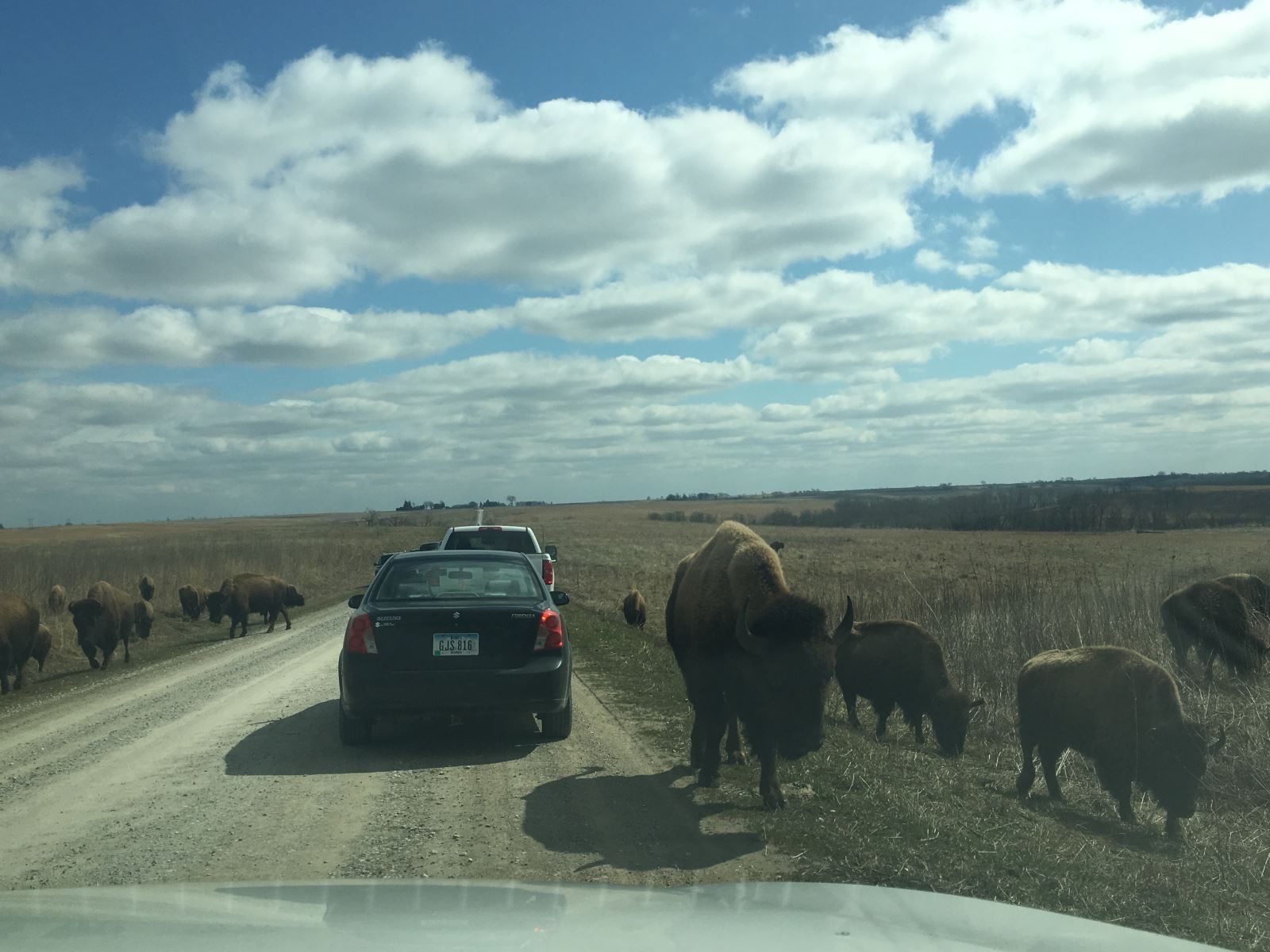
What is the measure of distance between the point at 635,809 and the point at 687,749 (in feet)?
6.68

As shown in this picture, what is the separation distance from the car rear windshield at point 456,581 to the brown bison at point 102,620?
1108 cm

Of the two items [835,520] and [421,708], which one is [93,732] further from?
[835,520]

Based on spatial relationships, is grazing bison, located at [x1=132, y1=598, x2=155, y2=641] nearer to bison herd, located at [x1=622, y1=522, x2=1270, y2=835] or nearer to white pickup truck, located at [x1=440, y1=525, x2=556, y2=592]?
white pickup truck, located at [x1=440, y1=525, x2=556, y2=592]

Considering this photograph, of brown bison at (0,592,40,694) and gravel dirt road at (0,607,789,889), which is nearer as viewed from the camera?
gravel dirt road at (0,607,789,889)

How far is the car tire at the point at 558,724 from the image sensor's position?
9.14m

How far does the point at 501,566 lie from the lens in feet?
31.8

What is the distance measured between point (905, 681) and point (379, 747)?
5817mm

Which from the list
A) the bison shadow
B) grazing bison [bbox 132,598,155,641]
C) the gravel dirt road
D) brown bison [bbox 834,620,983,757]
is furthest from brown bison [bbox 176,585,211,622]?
the bison shadow

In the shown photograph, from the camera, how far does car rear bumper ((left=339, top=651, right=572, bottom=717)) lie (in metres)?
8.33

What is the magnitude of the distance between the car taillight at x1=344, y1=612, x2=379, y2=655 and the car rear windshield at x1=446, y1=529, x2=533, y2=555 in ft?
28.0

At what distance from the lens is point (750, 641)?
6.71m

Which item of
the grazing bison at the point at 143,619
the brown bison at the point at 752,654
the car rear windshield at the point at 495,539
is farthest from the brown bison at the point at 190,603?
the brown bison at the point at 752,654

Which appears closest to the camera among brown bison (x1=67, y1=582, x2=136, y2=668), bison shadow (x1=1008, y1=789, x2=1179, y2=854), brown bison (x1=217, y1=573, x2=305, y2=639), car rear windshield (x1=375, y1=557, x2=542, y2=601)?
bison shadow (x1=1008, y1=789, x2=1179, y2=854)

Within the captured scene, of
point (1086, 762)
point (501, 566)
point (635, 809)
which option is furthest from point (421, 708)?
point (1086, 762)
